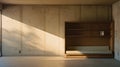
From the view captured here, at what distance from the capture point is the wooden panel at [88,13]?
442 inches

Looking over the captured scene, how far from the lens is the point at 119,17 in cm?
959

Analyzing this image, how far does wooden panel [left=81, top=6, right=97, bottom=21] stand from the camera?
11227 millimetres

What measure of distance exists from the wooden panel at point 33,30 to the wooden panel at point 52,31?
229 mm

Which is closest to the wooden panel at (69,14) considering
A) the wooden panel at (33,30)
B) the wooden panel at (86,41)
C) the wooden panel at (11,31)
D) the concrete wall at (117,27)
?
the wooden panel at (86,41)

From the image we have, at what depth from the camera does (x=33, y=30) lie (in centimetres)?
1124

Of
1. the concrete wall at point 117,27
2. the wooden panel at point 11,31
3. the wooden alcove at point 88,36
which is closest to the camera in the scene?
the concrete wall at point 117,27

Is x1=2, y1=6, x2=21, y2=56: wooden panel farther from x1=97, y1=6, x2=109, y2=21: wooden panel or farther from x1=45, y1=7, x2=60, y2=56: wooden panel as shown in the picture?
x1=97, y1=6, x2=109, y2=21: wooden panel

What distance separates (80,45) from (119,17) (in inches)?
105

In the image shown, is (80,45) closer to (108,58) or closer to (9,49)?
(108,58)

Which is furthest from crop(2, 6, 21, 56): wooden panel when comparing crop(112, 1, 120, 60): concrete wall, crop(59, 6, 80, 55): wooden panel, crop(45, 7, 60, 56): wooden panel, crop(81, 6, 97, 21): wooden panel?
crop(112, 1, 120, 60): concrete wall

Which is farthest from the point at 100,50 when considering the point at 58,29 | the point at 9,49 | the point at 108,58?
the point at 9,49

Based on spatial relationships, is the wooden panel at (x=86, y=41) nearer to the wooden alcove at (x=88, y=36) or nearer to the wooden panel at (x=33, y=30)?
the wooden alcove at (x=88, y=36)

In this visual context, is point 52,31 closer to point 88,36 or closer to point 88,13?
point 88,36

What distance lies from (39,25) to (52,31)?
28.8 inches
